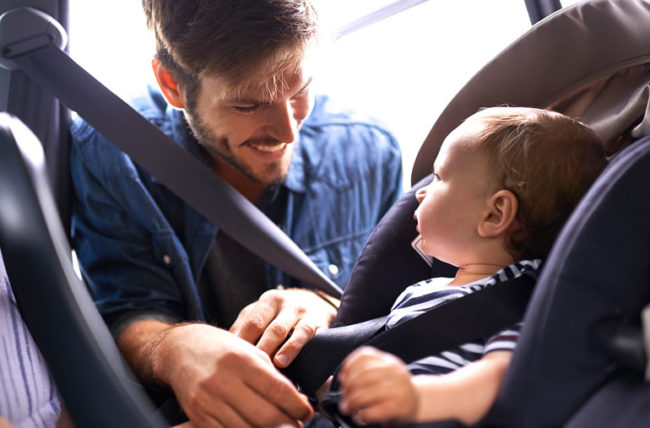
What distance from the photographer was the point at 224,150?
1.48 m

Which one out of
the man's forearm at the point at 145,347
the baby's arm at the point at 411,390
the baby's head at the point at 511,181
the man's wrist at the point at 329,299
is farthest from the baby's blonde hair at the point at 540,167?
the man's forearm at the point at 145,347

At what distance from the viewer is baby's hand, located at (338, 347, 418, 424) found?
63 cm

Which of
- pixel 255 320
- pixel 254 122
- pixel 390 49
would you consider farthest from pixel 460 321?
pixel 390 49

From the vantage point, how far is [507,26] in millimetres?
1749

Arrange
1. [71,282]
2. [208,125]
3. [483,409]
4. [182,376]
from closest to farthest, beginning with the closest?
[483,409] < [71,282] < [182,376] < [208,125]

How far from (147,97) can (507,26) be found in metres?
0.95

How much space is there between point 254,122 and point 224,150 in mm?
128

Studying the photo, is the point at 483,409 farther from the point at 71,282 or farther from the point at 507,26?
the point at 507,26

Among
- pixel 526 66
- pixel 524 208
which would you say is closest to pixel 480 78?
pixel 526 66

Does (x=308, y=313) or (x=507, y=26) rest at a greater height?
(x=507, y=26)

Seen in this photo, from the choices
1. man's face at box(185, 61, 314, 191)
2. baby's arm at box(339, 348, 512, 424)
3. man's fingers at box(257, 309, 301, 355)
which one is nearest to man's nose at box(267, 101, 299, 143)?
man's face at box(185, 61, 314, 191)

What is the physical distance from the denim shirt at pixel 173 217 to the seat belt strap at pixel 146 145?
22cm

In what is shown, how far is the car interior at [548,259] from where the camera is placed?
0.66 m

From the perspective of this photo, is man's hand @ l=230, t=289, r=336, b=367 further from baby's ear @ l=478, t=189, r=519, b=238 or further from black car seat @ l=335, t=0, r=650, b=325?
baby's ear @ l=478, t=189, r=519, b=238
